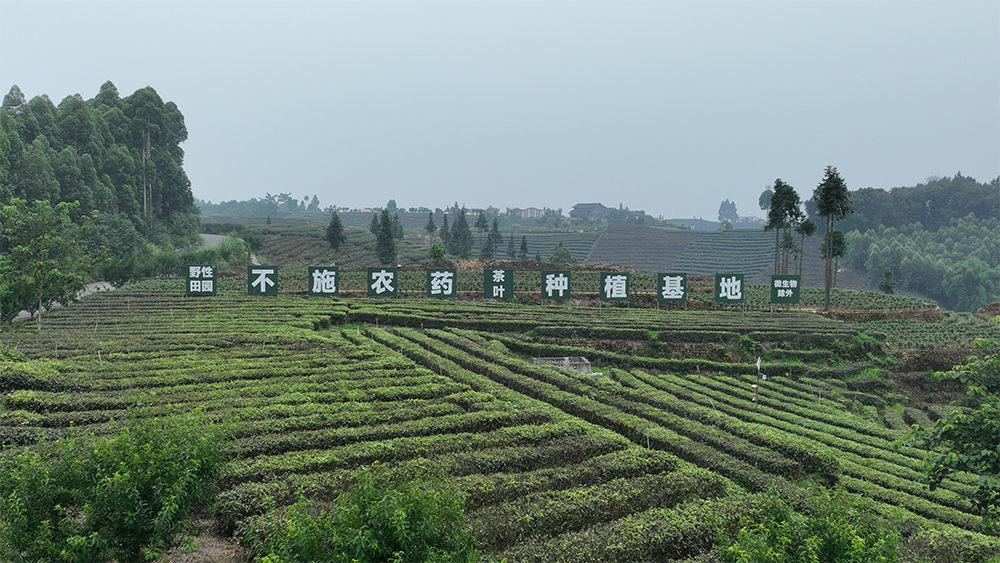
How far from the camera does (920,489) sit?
42.0 ft

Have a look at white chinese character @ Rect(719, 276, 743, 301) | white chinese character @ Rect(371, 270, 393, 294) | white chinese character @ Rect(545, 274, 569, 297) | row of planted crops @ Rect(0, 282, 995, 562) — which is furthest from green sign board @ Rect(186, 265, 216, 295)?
white chinese character @ Rect(719, 276, 743, 301)

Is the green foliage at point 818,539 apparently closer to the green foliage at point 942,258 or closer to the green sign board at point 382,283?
the green sign board at point 382,283

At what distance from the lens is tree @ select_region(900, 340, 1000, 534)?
22.0 feet

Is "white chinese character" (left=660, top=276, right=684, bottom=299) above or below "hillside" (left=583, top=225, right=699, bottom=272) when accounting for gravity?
below

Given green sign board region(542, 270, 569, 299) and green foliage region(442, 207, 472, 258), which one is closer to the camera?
green sign board region(542, 270, 569, 299)

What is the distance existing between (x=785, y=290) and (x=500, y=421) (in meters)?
25.2

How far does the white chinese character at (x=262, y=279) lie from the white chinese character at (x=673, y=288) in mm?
21106

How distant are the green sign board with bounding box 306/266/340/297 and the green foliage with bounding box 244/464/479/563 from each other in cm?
2162

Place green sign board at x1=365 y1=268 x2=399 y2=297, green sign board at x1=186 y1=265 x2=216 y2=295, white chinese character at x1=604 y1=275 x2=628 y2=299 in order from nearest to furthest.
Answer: green sign board at x1=365 y1=268 x2=399 y2=297
white chinese character at x1=604 y1=275 x2=628 y2=299
green sign board at x1=186 y1=265 x2=216 y2=295

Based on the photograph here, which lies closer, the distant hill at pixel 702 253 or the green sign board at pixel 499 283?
the green sign board at pixel 499 283

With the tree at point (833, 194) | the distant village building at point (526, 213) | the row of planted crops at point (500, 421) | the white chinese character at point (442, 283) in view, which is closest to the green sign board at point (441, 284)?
the white chinese character at point (442, 283)

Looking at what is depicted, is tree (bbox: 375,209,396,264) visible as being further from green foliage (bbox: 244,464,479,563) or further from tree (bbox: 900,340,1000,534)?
tree (bbox: 900,340,1000,534)

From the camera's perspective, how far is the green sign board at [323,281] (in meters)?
26.9

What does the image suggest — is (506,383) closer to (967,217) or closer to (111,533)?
(111,533)
